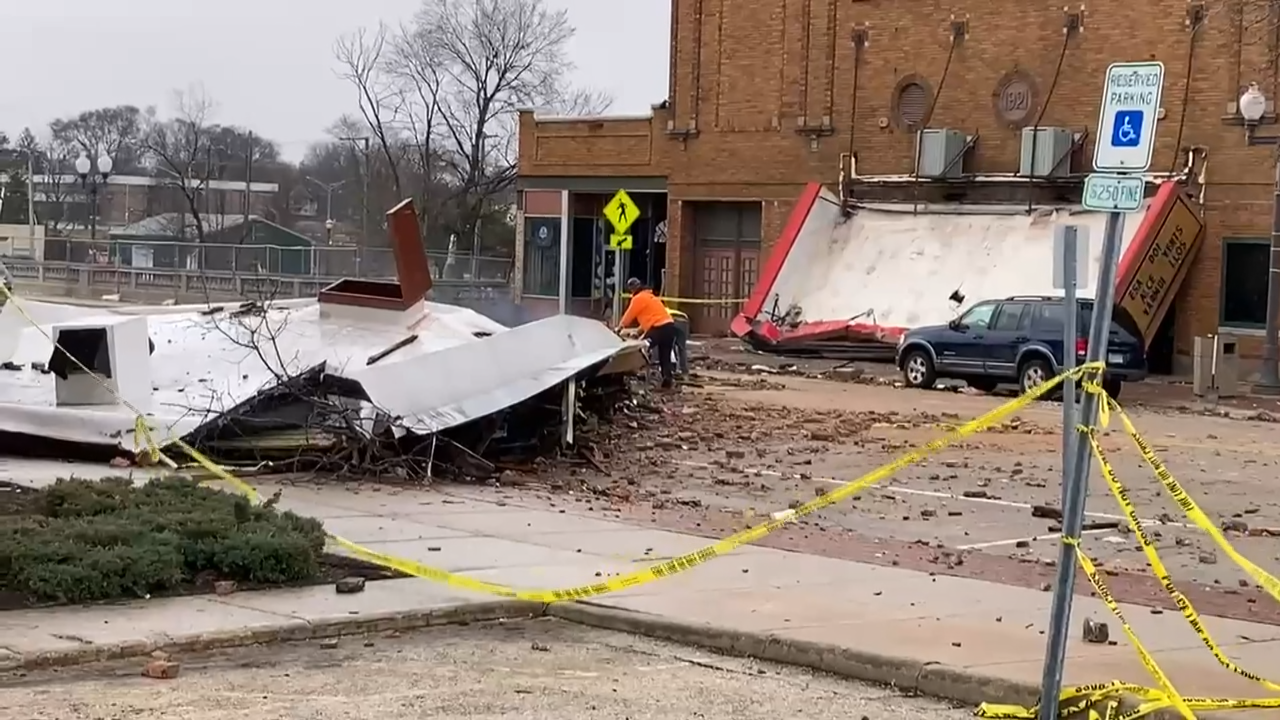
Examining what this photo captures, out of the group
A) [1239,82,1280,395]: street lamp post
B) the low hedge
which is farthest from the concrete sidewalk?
[1239,82,1280,395]: street lamp post

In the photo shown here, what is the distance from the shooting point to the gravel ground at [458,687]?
744 cm

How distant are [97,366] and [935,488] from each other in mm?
8282

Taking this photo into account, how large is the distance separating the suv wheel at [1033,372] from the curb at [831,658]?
18524 millimetres

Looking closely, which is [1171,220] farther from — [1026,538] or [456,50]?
[456,50]

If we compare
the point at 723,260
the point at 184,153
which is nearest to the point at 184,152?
the point at 184,153

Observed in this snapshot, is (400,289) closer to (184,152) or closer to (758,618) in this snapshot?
A: (758,618)

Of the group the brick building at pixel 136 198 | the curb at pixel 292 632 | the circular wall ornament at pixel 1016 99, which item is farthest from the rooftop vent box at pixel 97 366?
the brick building at pixel 136 198

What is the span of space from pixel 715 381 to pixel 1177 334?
428 inches

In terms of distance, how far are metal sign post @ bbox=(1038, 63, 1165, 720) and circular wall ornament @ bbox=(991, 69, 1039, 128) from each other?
29434 mm

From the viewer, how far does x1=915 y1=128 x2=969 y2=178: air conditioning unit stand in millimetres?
36031

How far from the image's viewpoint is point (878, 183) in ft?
124

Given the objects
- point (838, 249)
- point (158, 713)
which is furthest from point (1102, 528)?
point (838, 249)

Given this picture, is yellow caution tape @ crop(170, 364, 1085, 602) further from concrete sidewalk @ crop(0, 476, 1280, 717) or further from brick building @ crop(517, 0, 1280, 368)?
brick building @ crop(517, 0, 1280, 368)

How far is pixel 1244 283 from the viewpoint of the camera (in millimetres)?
32719
